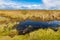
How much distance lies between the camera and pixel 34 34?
3338mm

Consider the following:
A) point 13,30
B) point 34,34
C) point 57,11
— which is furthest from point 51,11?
point 13,30

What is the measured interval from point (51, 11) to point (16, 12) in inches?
33.6

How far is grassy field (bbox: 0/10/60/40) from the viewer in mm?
3328

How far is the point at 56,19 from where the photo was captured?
3.38 metres

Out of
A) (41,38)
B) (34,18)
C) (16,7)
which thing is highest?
(16,7)

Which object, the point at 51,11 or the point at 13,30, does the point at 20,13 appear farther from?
the point at 51,11

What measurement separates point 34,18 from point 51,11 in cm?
45

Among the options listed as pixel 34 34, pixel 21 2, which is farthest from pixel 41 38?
pixel 21 2

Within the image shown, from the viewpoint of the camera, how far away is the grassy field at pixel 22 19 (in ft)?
10.9

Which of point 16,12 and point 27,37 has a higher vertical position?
point 16,12

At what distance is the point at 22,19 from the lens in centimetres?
340

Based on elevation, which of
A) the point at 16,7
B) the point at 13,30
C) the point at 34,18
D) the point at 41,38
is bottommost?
the point at 41,38

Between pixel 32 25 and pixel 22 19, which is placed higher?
pixel 22 19

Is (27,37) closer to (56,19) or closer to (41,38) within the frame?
(41,38)
